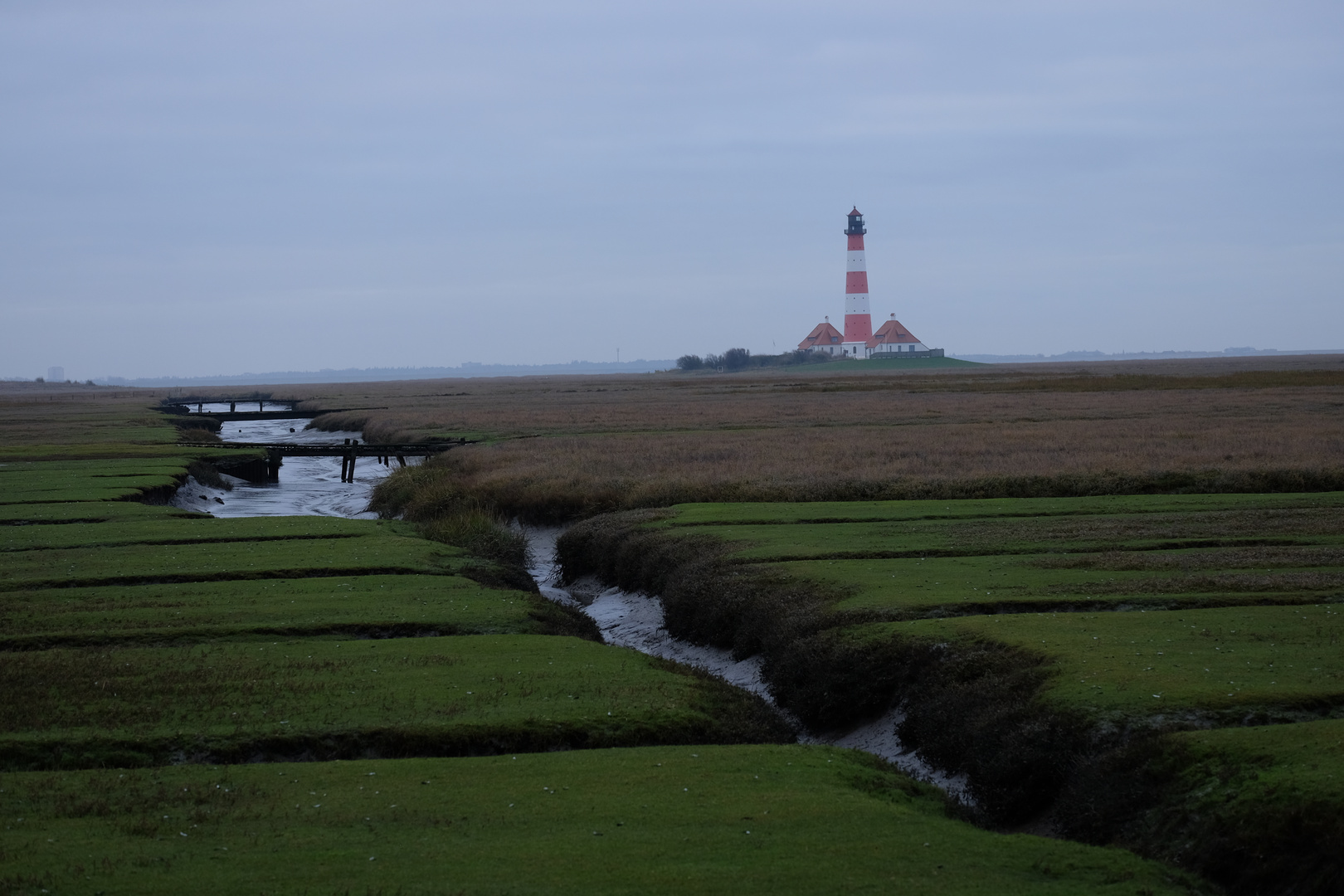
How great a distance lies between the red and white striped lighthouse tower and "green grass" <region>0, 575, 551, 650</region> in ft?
535

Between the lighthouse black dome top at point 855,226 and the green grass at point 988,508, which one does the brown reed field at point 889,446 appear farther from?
the lighthouse black dome top at point 855,226

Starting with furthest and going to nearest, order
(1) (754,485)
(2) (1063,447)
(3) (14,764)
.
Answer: (2) (1063,447) → (1) (754,485) → (3) (14,764)

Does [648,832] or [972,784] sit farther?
[972,784]

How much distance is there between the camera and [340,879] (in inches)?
339

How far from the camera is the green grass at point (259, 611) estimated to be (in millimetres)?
17312

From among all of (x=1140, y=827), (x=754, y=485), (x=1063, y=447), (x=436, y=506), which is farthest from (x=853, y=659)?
(x=1063, y=447)

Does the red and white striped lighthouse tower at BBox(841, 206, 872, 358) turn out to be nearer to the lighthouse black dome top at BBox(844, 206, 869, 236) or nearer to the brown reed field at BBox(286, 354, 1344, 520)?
the lighthouse black dome top at BBox(844, 206, 869, 236)

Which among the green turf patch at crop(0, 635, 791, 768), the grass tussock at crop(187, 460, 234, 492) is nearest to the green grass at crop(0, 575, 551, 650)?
the green turf patch at crop(0, 635, 791, 768)

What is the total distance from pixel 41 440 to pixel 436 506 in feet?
126

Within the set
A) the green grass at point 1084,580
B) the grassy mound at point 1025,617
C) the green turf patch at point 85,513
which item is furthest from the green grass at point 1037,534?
the green turf patch at point 85,513

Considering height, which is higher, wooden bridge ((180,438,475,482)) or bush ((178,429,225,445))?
bush ((178,429,225,445))

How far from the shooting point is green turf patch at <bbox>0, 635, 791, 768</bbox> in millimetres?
12320

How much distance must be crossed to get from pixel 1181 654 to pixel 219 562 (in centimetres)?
1824

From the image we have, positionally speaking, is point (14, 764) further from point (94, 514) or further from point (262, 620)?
point (94, 514)
